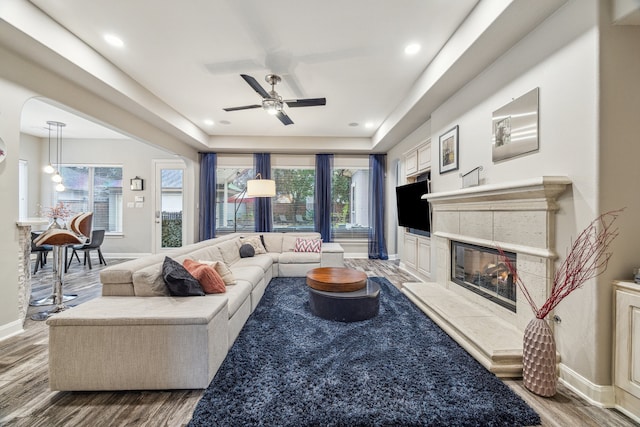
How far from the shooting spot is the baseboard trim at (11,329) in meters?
2.41

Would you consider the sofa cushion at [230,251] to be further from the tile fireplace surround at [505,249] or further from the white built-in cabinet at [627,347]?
the white built-in cabinet at [627,347]

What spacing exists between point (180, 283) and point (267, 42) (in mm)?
2509

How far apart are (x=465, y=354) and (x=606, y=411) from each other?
2.57 feet

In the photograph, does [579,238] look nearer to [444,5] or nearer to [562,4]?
[562,4]

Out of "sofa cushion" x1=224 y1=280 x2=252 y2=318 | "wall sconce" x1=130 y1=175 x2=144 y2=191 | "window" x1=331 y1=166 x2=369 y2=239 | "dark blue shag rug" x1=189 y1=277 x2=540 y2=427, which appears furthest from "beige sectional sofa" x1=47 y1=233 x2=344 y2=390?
"wall sconce" x1=130 y1=175 x2=144 y2=191

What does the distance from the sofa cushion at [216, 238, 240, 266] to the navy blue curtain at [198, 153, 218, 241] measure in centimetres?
220

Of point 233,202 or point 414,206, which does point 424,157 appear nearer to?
point 414,206

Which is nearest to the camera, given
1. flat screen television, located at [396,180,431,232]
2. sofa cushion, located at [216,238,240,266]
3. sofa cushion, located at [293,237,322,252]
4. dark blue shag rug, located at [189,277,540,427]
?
dark blue shag rug, located at [189,277,540,427]

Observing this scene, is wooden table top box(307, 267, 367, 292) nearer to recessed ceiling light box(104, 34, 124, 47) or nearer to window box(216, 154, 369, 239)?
recessed ceiling light box(104, 34, 124, 47)

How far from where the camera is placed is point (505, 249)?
7.83ft

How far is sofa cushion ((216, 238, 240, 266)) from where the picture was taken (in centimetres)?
395

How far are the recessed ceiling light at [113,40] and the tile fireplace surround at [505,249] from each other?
155 inches

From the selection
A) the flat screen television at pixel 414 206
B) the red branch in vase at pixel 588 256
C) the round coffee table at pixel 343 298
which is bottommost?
the round coffee table at pixel 343 298

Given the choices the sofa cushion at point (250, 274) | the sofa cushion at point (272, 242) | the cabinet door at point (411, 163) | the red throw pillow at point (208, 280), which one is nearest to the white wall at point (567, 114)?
the cabinet door at point (411, 163)
